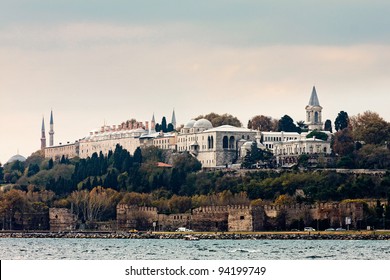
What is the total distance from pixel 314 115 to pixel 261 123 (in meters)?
5.52

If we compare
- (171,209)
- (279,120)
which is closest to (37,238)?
(171,209)

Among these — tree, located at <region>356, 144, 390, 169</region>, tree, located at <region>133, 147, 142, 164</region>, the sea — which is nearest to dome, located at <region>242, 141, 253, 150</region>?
tree, located at <region>133, 147, 142, 164</region>

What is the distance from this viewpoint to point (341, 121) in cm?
15350

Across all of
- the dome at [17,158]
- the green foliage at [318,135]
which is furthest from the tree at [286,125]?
the dome at [17,158]

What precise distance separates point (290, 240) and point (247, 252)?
47.3ft

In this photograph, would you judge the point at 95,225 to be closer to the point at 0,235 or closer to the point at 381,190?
the point at 0,235

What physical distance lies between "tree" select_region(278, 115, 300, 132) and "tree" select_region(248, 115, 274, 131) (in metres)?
2.07

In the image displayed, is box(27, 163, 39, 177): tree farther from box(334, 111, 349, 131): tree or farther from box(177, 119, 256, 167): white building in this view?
box(334, 111, 349, 131): tree

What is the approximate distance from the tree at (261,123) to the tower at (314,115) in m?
3.93

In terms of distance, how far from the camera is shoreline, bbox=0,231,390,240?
88.2 meters

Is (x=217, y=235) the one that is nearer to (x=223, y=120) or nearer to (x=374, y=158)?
(x=374, y=158)

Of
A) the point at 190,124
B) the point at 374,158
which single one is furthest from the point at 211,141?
the point at 374,158

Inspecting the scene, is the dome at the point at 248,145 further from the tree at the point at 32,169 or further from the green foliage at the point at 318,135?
the tree at the point at 32,169

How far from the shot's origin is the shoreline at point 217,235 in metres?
88.2
